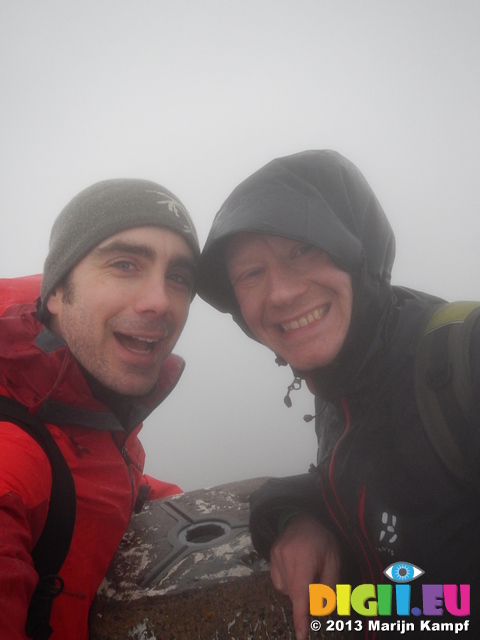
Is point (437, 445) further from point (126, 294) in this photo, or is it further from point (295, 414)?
point (295, 414)

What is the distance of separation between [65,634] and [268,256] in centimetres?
198

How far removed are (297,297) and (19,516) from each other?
1563 mm

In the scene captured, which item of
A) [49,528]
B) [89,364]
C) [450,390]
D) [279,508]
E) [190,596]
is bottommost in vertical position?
[190,596]

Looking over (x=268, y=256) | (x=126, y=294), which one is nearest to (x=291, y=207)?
(x=268, y=256)

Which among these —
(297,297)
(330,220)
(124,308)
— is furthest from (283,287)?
(124,308)

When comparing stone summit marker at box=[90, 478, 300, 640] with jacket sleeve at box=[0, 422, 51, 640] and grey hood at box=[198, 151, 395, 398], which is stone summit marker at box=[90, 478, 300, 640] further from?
grey hood at box=[198, 151, 395, 398]

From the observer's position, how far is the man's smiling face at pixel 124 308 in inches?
89.7

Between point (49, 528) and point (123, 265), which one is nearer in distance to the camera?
point (49, 528)

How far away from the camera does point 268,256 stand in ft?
6.84

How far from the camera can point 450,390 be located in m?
1.42

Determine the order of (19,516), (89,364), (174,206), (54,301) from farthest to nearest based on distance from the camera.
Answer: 1. (174,206)
2. (54,301)
3. (89,364)
4. (19,516)

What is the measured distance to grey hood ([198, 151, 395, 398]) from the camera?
75.3 inches

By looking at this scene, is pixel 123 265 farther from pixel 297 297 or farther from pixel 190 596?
pixel 190 596

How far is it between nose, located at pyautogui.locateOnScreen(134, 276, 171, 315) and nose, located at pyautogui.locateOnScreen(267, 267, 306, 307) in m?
0.70
